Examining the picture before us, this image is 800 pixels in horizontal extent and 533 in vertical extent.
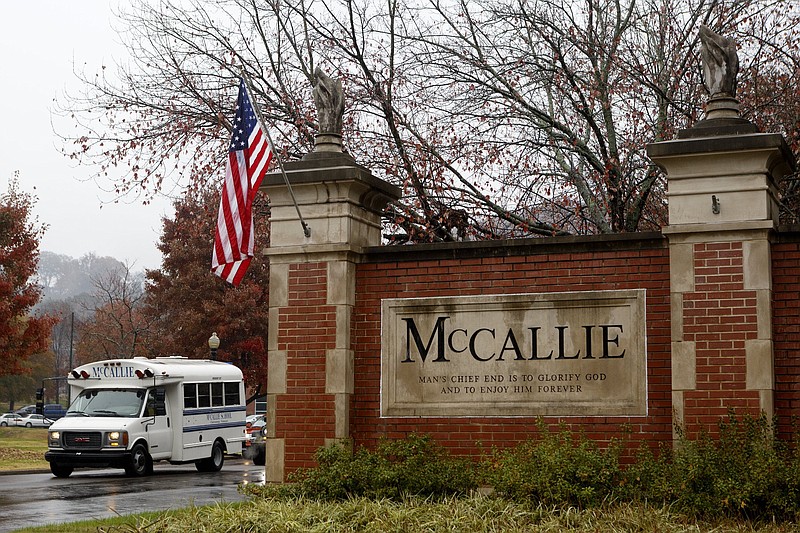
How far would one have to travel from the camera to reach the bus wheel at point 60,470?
23141 mm

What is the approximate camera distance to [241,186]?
10750 mm

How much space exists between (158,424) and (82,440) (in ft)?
5.82

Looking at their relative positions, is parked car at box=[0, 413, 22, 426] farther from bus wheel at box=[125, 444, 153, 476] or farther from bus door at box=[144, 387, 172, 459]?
bus wheel at box=[125, 444, 153, 476]

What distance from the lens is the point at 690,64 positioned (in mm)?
15320

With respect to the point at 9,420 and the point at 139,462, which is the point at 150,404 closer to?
the point at 139,462

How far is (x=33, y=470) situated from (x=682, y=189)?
69.8 feet

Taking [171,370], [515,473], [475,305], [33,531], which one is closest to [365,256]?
[475,305]

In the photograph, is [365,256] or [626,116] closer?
[365,256]

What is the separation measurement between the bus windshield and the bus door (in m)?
0.24

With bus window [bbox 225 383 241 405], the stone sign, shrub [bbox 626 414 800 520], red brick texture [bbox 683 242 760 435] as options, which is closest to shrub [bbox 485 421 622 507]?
shrub [bbox 626 414 800 520]

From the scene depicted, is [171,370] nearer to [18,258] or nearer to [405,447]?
[18,258]

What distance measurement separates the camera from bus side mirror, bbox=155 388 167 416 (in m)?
23.7

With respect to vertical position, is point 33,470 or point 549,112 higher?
point 549,112

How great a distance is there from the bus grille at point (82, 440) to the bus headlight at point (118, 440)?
0.27 m
